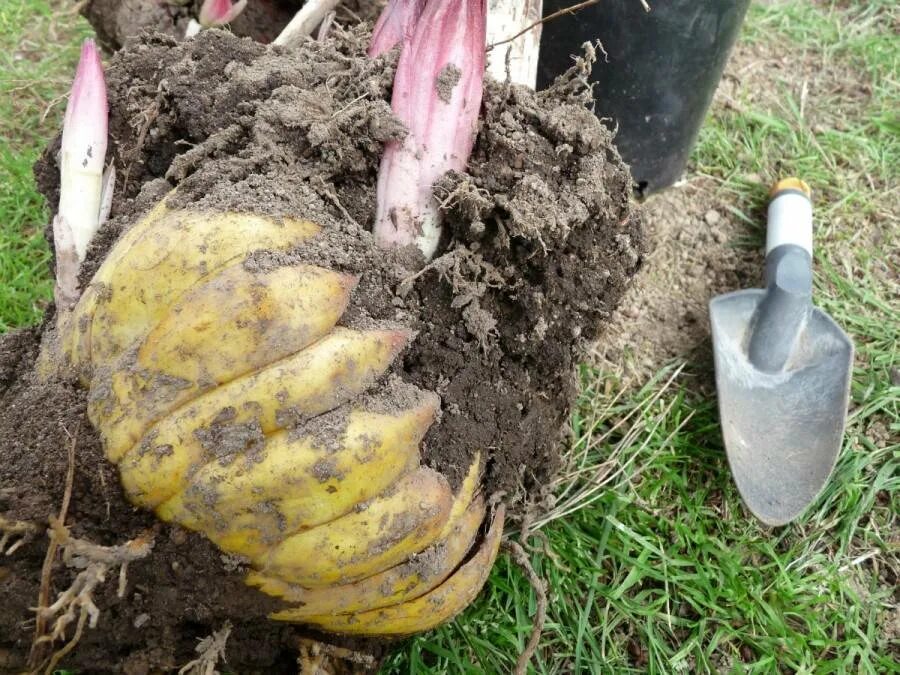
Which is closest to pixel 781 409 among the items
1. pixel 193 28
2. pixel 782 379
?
pixel 782 379

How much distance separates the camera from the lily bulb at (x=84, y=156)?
1.56 metres

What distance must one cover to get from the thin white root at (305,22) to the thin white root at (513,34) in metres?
0.46

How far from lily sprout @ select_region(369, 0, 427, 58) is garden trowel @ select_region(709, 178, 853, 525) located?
137 cm

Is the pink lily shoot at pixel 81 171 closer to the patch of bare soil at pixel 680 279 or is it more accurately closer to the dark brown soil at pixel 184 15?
the dark brown soil at pixel 184 15

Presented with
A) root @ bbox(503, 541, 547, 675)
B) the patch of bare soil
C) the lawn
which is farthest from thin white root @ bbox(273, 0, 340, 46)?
root @ bbox(503, 541, 547, 675)

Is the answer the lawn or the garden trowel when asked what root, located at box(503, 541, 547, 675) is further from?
the garden trowel

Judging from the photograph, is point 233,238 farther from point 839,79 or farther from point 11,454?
point 839,79

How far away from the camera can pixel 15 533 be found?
47.1 inches

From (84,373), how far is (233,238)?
36cm

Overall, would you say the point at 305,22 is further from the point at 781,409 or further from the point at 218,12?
the point at 781,409

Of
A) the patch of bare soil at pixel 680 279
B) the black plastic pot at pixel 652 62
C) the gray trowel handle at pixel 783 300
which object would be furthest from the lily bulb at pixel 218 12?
the gray trowel handle at pixel 783 300

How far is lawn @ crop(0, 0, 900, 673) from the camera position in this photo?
185 cm

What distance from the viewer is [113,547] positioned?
1171 millimetres

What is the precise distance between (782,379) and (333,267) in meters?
1.64
